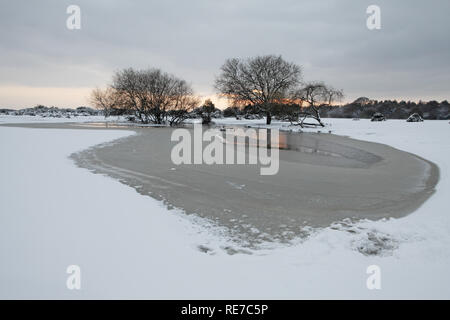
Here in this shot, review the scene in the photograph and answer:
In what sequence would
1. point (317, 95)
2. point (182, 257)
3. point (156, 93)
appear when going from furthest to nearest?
point (156, 93) < point (317, 95) < point (182, 257)

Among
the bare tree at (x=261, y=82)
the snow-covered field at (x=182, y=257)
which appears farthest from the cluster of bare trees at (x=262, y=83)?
the snow-covered field at (x=182, y=257)

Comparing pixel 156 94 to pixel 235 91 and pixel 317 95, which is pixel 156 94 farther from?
pixel 317 95

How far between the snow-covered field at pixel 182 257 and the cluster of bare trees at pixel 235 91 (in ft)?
116

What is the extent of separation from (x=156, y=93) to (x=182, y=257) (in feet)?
156

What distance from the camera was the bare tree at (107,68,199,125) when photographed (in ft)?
154

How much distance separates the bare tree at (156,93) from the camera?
46938mm

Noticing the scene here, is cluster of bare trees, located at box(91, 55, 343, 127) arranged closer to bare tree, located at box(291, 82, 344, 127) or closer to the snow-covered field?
bare tree, located at box(291, 82, 344, 127)

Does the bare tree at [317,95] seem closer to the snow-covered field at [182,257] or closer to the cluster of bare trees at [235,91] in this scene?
the cluster of bare trees at [235,91]

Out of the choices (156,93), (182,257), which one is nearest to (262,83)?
(156,93)

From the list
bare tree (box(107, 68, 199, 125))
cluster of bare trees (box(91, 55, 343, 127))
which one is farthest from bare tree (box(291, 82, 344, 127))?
bare tree (box(107, 68, 199, 125))

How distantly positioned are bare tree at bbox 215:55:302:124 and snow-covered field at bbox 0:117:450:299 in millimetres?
40348

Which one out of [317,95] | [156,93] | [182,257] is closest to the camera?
[182,257]

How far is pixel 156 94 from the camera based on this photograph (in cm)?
4722
